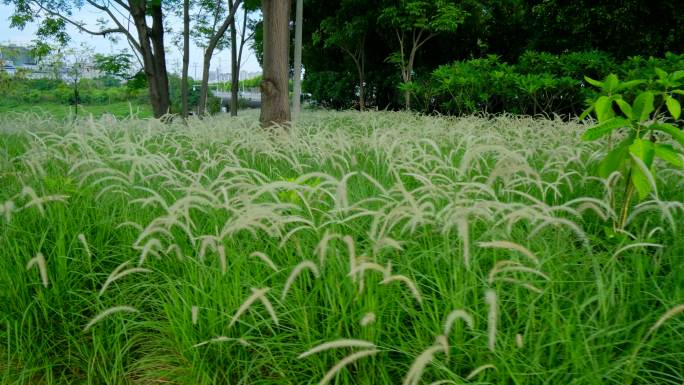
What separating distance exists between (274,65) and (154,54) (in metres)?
7.36

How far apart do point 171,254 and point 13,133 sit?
4.44m

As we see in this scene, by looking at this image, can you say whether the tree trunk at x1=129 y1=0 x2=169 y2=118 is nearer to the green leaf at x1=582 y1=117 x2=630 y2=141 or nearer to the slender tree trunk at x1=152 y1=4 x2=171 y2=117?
the slender tree trunk at x1=152 y1=4 x2=171 y2=117

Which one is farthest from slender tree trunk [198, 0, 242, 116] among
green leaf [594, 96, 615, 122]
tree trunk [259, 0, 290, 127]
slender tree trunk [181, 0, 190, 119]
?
green leaf [594, 96, 615, 122]

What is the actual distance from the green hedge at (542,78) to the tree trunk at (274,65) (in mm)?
3683

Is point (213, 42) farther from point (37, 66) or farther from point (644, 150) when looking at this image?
point (644, 150)

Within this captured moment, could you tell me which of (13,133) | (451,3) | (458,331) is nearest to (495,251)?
(458,331)

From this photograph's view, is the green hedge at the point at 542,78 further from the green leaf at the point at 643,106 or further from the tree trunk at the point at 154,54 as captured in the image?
the tree trunk at the point at 154,54

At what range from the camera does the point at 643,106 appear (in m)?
2.17

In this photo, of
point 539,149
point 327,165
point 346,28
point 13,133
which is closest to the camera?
point 327,165

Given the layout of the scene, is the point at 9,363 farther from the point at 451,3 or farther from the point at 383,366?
the point at 451,3

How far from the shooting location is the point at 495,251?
5.88 feet

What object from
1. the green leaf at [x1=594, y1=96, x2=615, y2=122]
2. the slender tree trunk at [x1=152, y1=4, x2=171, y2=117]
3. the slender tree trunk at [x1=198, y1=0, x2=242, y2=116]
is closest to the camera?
the green leaf at [x1=594, y1=96, x2=615, y2=122]

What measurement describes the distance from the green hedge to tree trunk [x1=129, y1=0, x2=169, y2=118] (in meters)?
7.17

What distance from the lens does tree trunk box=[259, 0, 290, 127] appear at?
641 cm
